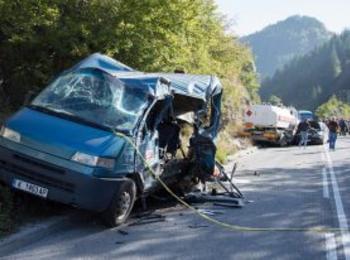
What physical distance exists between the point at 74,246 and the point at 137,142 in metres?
2.03

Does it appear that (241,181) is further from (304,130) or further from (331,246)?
(304,130)

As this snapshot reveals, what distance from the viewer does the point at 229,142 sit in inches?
1140

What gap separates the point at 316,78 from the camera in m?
173

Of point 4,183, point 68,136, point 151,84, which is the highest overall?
point 151,84

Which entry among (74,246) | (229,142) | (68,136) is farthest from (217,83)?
(229,142)

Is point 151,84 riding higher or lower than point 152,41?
lower

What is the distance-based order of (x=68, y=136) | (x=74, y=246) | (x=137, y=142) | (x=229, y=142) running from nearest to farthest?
1. (x=74, y=246)
2. (x=68, y=136)
3. (x=137, y=142)
4. (x=229, y=142)

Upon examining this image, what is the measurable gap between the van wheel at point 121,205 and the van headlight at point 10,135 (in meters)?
1.48

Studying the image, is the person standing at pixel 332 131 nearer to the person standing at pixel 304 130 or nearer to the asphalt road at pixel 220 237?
the person standing at pixel 304 130

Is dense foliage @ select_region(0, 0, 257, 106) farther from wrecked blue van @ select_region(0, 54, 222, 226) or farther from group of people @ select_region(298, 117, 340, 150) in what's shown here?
group of people @ select_region(298, 117, 340, 150)

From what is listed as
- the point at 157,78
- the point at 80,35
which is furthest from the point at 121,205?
the point at 80,35

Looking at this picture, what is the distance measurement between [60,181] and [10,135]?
990 mm

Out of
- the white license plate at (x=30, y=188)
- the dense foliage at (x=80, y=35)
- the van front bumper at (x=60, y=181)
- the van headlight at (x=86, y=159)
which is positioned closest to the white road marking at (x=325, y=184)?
the dense foliage at (x=80, y=35)

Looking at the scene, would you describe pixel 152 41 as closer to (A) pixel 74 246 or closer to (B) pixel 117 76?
(B) pixel 117 76
